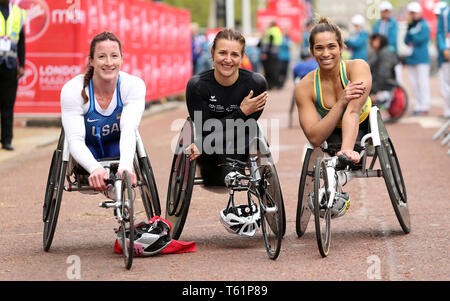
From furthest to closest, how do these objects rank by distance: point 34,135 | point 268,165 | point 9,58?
point 34,135 → point 9,58 → point 268,165

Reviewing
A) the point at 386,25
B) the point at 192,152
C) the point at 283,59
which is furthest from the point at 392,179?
the point at 283,59

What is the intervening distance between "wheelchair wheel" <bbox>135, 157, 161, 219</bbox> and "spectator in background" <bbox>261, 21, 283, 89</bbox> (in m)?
23.6

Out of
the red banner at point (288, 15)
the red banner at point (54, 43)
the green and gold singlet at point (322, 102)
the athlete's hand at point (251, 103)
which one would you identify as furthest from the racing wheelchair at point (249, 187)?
the red banner at point (288, 15)

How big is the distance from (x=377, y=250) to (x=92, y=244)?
2.04m

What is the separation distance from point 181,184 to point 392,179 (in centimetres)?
152

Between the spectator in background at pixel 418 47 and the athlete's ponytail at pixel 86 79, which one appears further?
the spectator in background at pixel 418 47

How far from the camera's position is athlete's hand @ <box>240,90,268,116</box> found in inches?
268

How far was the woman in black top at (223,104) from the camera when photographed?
22.7 feet

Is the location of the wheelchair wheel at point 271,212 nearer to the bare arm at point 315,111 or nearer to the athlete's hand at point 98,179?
the bare arm at point 315,111

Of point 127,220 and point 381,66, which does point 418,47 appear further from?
point 127,220

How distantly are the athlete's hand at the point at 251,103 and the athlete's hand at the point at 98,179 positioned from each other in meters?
1.09

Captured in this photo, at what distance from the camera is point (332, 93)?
707 centimetres

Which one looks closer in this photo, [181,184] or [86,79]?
[86,79]

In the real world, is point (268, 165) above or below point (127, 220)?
above
